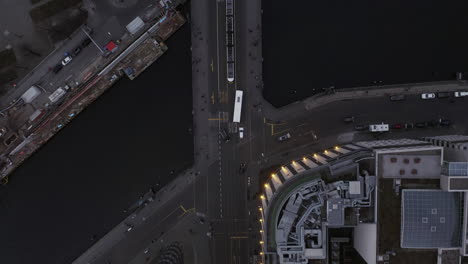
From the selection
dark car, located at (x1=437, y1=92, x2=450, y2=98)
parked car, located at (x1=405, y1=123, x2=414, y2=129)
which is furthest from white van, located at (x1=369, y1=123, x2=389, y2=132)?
dark car, located at (x1=437, y1=92, x2=450, y2=98)

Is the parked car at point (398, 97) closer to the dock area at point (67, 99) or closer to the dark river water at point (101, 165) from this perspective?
the dark river water at point (101, 165)

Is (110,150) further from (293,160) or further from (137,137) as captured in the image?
(293,160)

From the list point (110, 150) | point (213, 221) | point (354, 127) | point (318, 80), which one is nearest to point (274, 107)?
point (318, 80)

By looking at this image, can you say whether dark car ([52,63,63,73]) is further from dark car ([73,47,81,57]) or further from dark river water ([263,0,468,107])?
dark river water ([263,0,468,107])

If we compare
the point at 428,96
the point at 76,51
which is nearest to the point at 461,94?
the point at 428,96

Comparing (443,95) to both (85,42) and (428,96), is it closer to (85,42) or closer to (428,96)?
(428,96)

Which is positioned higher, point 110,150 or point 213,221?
point 110,150

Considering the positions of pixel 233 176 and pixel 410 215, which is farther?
pixel 233 176
